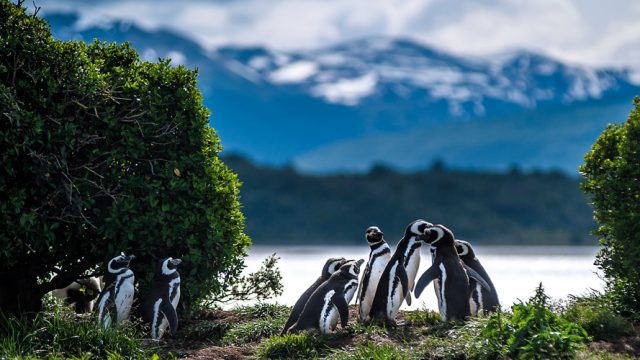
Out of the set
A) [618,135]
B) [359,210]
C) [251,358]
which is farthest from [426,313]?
[359,210]

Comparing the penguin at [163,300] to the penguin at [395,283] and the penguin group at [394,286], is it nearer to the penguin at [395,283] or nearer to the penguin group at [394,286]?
the penguin group at [394,286]

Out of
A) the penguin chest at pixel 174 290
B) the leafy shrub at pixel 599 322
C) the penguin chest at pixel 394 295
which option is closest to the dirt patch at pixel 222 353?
the penguin chest at pixel 174 290

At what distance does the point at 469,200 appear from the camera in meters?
87.9

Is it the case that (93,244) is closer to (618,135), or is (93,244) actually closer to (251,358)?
(251,358)

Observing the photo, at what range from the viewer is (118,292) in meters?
12.9

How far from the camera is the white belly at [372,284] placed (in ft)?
43.3

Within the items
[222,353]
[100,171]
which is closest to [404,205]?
[100,171]

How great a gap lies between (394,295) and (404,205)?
72825mm

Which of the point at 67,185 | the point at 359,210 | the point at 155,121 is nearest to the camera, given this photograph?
the point at 67,185

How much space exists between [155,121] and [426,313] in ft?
14.1

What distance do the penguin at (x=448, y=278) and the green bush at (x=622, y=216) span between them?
173 cm

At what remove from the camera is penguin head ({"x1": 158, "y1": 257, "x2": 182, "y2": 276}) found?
13.2 meters

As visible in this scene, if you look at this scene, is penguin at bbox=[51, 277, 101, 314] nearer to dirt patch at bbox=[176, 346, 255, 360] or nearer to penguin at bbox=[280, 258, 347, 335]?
dirt patch at bbox=[176, 346, 255, 360]

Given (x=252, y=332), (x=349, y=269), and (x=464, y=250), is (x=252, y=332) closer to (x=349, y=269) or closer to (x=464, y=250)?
(x=349, y=269)
